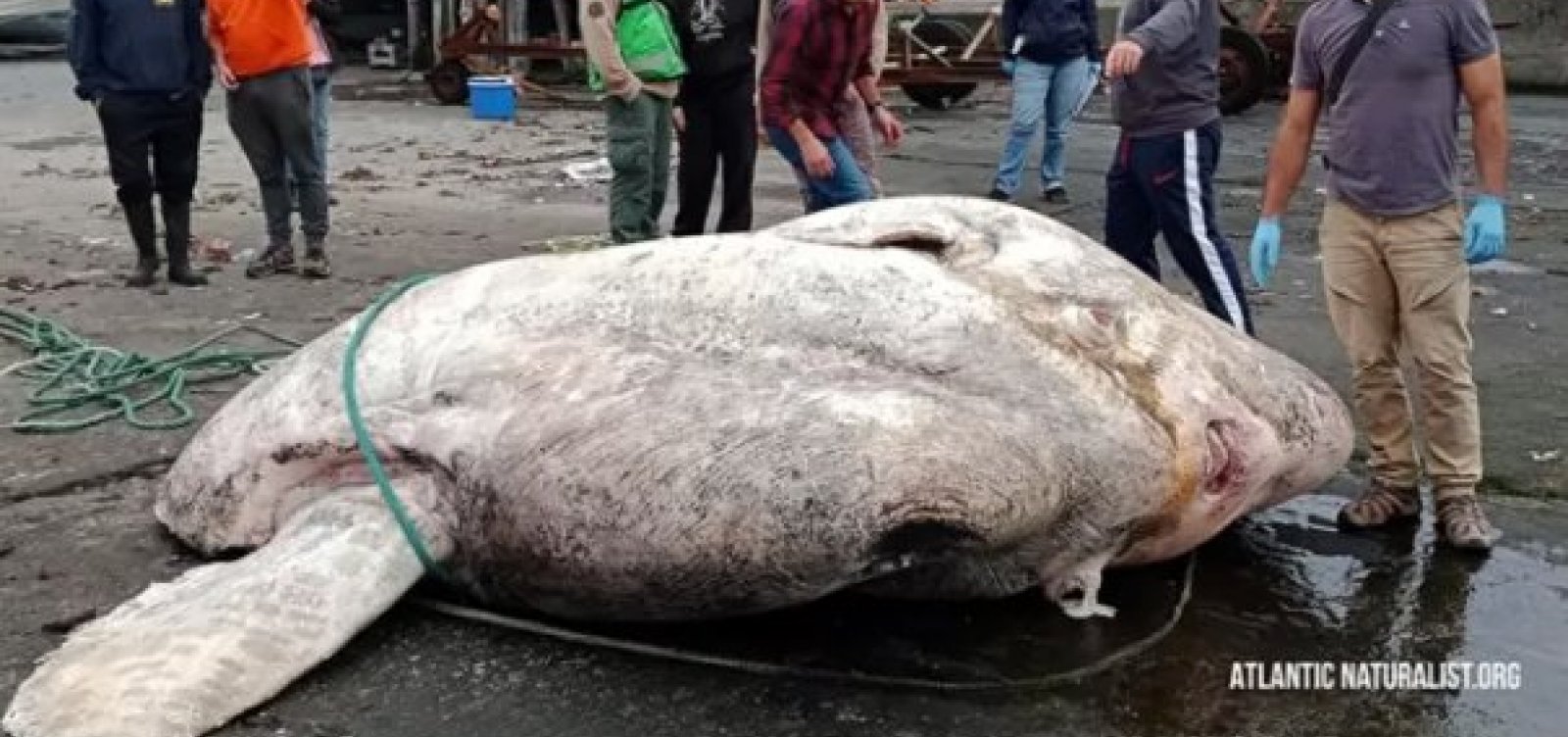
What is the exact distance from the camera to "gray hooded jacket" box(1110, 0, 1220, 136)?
627 cm

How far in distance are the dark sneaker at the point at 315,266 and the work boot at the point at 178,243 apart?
49 centimetres

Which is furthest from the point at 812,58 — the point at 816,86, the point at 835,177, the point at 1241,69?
the point at 1241,69

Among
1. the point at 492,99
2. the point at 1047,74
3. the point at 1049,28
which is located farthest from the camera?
the point at 492,99

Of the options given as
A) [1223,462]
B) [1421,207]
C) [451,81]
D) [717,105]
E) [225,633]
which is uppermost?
[1421,207]

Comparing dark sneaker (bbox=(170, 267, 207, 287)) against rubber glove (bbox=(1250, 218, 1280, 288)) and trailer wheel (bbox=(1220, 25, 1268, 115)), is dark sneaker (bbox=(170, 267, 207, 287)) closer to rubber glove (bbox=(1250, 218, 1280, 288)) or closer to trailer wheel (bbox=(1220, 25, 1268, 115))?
rubber glove (bbox=(1250, 218, 1280, 288))

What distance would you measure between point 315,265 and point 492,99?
8.51m

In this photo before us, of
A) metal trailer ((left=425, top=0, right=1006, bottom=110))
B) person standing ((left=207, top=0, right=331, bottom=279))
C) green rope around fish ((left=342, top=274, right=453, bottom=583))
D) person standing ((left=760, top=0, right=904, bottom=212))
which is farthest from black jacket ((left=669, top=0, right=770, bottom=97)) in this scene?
metal trailer ((left=425, top=0, right=1006, bottom=110))

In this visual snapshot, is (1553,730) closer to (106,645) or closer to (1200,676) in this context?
(1200,676)

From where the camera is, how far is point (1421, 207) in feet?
14.9

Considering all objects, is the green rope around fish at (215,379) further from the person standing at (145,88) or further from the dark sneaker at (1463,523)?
the person standing at (145,88)

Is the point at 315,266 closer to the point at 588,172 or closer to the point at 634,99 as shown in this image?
the point at 634,99

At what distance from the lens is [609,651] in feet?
12.8

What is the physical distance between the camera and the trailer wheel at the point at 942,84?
17484 millimetres

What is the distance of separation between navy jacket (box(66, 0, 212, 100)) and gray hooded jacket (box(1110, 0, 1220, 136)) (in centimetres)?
445
